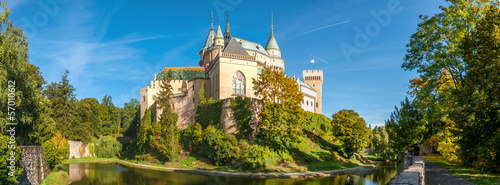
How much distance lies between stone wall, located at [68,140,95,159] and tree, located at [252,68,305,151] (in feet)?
105

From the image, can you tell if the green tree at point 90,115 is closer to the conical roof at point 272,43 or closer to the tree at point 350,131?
the conical roof at point 272,43

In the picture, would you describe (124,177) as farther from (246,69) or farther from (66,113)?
(66,113)

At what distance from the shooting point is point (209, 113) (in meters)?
38.3

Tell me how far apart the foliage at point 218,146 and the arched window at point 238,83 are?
24.4 feet

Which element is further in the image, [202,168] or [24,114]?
[202,168]

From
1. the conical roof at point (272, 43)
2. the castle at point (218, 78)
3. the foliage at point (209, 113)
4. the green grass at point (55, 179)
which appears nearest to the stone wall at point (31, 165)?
the green grass at point (55, 179)

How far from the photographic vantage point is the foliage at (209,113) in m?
36.7

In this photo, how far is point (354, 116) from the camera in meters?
37.7

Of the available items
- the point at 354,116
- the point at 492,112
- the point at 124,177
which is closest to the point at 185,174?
the point at 124,177

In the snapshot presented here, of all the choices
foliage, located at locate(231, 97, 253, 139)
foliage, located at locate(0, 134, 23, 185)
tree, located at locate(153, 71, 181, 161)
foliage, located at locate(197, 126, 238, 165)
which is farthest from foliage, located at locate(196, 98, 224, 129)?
foliage, located at locate(0, 134, 23, 185)

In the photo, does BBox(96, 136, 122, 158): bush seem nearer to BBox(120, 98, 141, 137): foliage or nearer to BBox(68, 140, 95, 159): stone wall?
BBox(68, 140, 95, 159): stone wall

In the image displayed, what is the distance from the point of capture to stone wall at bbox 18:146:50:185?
18203 mm

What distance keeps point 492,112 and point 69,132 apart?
5010 cm

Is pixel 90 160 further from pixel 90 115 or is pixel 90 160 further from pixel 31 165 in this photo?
pixel 31 165
